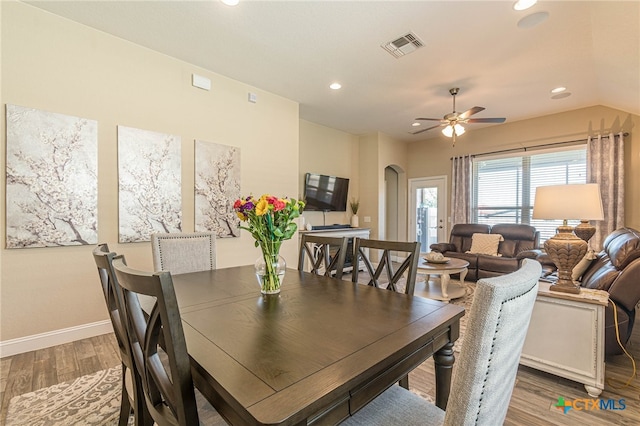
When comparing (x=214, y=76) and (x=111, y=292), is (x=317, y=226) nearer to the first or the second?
(x=214, y=76)

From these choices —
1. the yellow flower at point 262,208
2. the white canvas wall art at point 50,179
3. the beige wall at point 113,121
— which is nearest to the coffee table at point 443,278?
the beige wall at point 113,121

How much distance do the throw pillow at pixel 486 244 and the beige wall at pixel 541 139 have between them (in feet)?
5.73

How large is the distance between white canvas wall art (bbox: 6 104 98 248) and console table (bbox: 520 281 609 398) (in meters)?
3.89

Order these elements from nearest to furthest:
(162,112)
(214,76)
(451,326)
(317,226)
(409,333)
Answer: (409,333), (451,326), (162,112), (214,76), (317,226)

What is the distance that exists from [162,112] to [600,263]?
4.94 metres

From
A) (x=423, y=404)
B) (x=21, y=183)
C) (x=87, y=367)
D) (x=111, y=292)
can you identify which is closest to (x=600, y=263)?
(x=423, y=404)

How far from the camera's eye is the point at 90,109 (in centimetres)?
276

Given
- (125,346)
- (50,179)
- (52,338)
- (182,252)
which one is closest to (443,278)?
(182,252)

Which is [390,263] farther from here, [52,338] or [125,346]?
[52,338]

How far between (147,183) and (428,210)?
5896 mm

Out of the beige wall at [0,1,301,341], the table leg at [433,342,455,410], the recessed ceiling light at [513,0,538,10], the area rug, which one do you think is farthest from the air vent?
the area rug

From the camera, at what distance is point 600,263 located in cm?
296

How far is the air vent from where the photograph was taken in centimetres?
289

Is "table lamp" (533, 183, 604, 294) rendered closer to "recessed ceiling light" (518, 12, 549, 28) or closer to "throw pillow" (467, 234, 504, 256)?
"recessed ceiling light" (518, 12, 549, 28)
